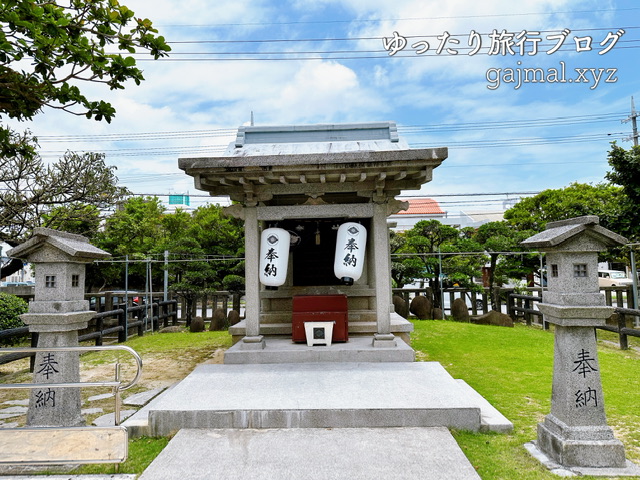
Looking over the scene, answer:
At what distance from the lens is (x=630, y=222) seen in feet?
35.7

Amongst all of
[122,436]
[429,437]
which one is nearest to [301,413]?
[429,437]

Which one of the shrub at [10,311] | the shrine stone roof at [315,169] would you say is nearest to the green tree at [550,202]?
the shrine stone roof at [315,169]

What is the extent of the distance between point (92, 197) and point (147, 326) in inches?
206

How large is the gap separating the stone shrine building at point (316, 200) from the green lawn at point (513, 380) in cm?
150

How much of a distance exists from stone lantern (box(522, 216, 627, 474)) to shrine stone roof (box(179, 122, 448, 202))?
2732 mm

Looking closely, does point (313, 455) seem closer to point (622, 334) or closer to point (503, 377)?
point (503, 377)

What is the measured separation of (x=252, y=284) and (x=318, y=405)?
10.1 ft

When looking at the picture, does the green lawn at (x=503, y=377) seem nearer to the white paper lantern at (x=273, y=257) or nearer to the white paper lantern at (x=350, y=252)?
the white paper lantern at (x=350, y=252)

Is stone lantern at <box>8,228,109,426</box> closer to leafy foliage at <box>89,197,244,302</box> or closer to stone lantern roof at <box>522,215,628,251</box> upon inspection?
stone lantern roof at <box>522,215,628,251</box>

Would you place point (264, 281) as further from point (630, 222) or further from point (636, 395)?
point (630, 222)

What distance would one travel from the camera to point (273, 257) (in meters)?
6.82

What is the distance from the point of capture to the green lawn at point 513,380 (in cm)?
376

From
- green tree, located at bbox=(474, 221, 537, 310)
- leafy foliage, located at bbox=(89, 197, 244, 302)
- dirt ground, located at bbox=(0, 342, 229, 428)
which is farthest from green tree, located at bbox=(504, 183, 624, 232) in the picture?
dirt ground, located at bbox=(0, 342, 229, 428)

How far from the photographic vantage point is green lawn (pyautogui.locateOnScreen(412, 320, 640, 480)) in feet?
12.3
